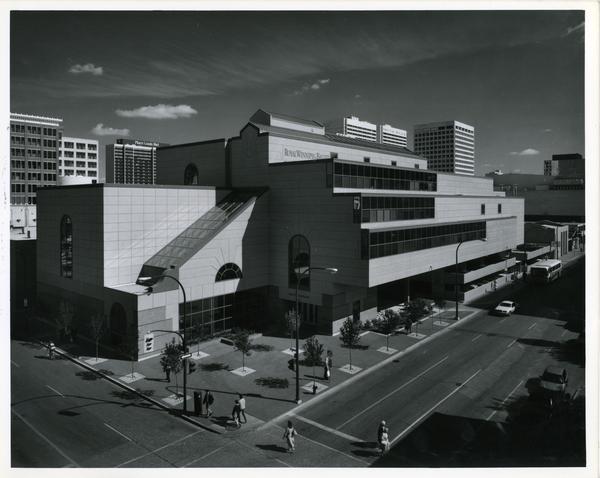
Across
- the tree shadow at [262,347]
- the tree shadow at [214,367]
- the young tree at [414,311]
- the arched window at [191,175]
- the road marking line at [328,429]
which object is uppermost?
the arched window at [191,175]

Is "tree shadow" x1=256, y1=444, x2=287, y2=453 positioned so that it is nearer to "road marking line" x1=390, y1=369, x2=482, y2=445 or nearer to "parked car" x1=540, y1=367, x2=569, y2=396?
"road marking line" x1=390, y1=369, x2=482, y2=445

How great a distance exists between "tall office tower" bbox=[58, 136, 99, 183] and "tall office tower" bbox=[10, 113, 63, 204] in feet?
138

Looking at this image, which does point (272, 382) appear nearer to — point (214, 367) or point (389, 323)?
point (214, 367)

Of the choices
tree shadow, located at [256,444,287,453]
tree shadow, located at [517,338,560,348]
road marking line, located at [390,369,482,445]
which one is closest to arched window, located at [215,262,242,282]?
tree shadow, located at [256,444,287,453]

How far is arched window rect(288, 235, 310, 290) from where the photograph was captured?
142 ft

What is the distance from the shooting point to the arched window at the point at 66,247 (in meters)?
41.9

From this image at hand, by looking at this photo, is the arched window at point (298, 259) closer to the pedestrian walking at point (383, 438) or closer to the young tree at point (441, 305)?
the young tree at point (441, 305)

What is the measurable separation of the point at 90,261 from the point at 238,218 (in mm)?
13079

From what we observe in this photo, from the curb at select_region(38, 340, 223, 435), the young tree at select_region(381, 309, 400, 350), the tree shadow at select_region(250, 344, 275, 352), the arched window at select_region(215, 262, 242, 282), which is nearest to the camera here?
the curb at select_region(38, 340, 223, 435)

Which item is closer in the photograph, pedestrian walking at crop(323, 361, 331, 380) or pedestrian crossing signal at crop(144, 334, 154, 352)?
pedestrian walking at crop(323, 361, 331, 380)

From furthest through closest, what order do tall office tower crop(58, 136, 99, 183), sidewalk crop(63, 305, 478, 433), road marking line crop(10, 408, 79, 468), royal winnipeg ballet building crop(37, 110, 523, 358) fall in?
tall office tower crop(58, 136, 99, 183) → royal winnipeg ballet building crop(37, 110, 523, 358) → sidewalk crop(63, 305, 478, 433) → road marking line crop(10, 408, 79, 468)

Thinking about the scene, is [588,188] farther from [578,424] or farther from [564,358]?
[564,358]

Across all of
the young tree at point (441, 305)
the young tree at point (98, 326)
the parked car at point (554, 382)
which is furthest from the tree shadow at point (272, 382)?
the young tree at point (441, 305)

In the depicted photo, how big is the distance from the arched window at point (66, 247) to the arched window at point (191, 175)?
15.0 meters
